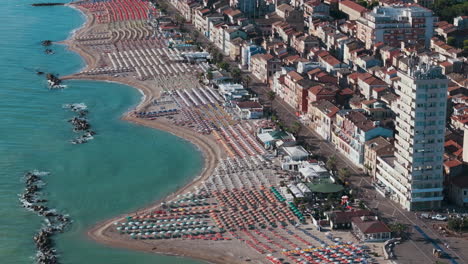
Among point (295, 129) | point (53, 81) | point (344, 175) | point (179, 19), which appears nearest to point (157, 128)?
point (295, 129)

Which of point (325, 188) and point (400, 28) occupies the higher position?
point (400, 28)

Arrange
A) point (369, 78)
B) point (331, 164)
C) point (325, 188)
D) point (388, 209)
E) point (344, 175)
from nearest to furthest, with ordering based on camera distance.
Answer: point (388, 209), point (325, 188), point (344, 175), point (331, 164), point (369, 78)


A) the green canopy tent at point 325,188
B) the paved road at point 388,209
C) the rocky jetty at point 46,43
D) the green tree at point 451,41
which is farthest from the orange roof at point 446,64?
the rocky jetty at point 46,43

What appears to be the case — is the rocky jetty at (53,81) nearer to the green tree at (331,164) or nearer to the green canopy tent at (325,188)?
the green tree at (331,164)

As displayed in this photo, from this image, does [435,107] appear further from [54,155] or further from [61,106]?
[61,106]

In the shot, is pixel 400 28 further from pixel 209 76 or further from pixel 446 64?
pixel 209 76

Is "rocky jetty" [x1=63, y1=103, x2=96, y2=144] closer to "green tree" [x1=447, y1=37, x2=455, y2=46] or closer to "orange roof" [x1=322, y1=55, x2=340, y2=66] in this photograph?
"orange roof" [x1=322, y1=55, x2=340, y2=66]
